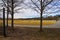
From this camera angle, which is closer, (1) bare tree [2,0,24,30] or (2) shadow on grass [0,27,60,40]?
(2) shadow on grass [0,27,60,40]

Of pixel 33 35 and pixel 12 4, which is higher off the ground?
pixel 12 4

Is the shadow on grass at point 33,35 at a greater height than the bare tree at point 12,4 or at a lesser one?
lesser

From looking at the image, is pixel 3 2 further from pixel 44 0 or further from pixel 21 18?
pixel 44 0

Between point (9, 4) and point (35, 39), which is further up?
point (9, 4)

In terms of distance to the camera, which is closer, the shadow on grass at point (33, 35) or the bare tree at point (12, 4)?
the shadow on grass at point (33, 35)

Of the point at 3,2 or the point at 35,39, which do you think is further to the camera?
the point at 3,2

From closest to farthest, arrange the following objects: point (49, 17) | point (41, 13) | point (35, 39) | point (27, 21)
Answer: point (35, 39) → point (41, 13) → point (49, 17) → point (27, 21)

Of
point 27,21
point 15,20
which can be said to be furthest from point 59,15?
point 15,20

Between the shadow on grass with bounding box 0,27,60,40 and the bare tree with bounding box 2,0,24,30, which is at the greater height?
the bare tree with bounding box 2,0,24,30

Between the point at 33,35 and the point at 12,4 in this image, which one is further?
the point at 12,4

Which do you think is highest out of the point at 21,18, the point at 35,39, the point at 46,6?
the point at 46,6

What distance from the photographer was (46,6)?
1711 cm

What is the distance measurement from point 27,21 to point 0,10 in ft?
10.9

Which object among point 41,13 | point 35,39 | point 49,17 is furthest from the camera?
point 49,17
